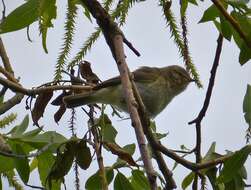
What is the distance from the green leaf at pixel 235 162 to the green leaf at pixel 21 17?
2.53ft

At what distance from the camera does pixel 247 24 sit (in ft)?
5.89

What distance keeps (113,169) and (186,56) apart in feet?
2.19

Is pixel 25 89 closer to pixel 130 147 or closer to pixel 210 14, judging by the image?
pixel 130 147

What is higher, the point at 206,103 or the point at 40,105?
the point at 40,105

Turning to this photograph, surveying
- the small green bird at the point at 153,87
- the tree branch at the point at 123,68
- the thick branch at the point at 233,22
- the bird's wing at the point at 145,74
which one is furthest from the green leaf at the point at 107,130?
the bird's wing at the point at 145,74

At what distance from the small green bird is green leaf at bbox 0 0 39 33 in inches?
53.4

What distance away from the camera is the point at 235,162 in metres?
1.72

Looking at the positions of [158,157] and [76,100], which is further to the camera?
[76,100]

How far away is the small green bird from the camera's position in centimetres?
370

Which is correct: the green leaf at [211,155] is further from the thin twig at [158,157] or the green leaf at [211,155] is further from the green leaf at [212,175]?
the thin twig at [158,157]

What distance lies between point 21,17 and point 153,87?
2504 mm

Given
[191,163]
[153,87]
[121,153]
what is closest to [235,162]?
[191,163]

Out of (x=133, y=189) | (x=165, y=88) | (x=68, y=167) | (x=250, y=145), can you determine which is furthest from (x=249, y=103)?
(x=165, y=88)

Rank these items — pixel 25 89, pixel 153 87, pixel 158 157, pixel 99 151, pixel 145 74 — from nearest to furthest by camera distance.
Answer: pixel 158 157, pixel 99 151, pixel 25 89, pixel 153 87, pixel 145 74
